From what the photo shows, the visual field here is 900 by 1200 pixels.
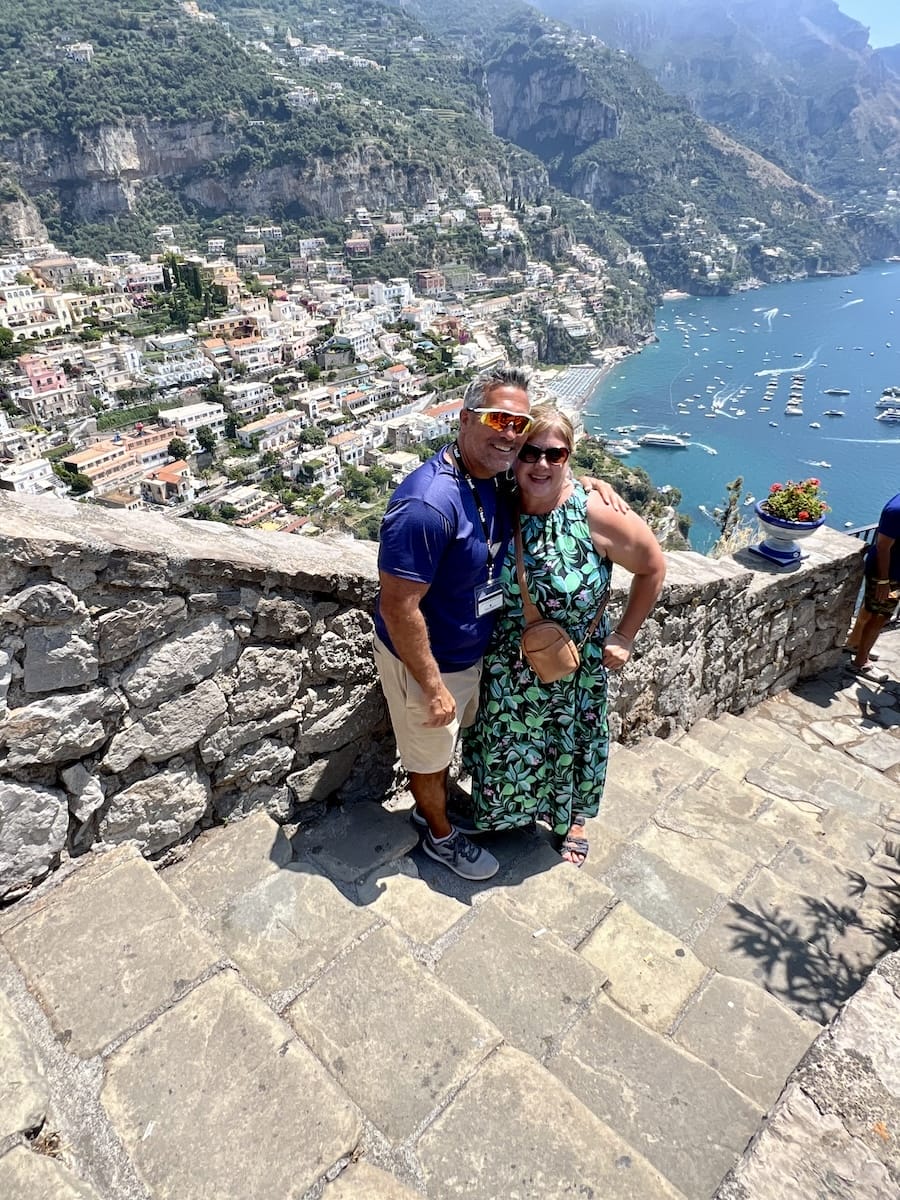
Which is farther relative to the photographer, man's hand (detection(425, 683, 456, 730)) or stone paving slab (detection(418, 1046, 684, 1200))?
man's hand (detection(425, 683, 456, 730))

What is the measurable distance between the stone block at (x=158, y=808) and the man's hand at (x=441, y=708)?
568mm

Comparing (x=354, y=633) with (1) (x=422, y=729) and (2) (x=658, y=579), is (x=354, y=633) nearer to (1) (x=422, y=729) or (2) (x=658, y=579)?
(1) (x=422, y=729)

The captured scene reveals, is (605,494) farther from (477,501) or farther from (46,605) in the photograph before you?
(46,605)

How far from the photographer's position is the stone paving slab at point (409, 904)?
150 cm

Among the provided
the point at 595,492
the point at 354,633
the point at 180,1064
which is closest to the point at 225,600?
the point at 354,633

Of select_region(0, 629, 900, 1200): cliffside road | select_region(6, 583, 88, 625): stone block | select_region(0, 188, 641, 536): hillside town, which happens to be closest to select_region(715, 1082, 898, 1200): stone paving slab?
select_region(0, 629, 900, 1200): cliffside road

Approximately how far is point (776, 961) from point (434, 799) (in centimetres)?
95

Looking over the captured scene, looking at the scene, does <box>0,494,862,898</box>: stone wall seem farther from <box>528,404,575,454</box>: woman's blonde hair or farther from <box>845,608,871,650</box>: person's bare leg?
<box>845,608,871,650</box>: person's bare leg

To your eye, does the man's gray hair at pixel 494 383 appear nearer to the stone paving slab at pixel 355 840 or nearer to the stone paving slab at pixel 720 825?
the stone paving slab at pixel 355 840

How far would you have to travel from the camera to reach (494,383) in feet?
5.03

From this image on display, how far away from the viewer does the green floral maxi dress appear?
1.68m

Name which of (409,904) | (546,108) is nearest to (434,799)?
(409,904)

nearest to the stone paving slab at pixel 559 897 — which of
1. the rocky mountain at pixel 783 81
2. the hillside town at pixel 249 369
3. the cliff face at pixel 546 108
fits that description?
the hillside town at pixel 249 369

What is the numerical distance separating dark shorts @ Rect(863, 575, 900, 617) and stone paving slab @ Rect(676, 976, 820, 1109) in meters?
3.12
